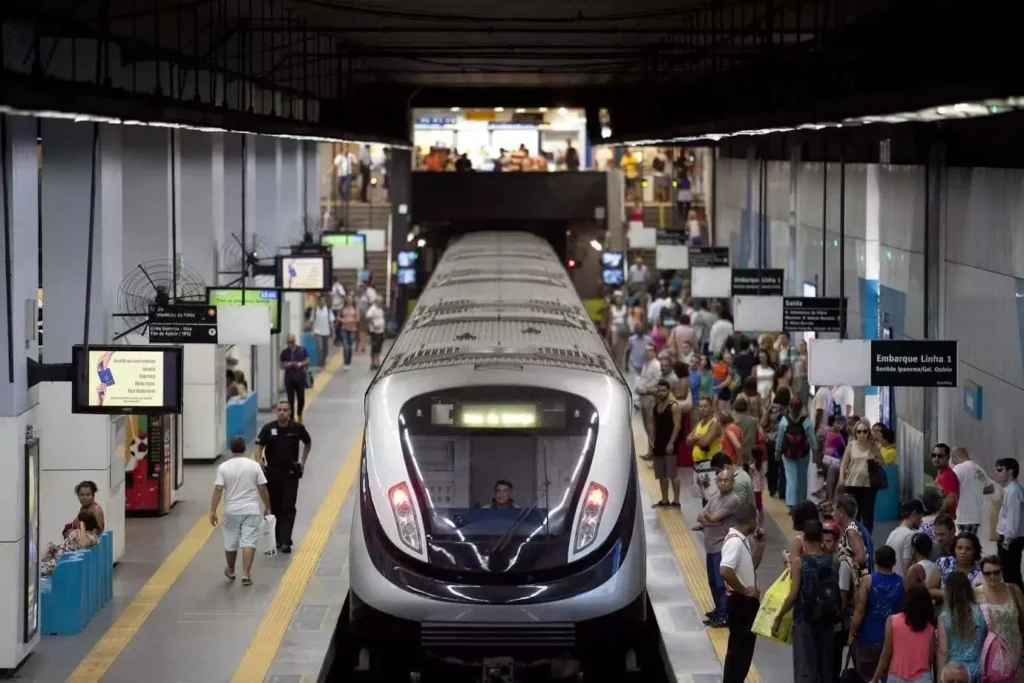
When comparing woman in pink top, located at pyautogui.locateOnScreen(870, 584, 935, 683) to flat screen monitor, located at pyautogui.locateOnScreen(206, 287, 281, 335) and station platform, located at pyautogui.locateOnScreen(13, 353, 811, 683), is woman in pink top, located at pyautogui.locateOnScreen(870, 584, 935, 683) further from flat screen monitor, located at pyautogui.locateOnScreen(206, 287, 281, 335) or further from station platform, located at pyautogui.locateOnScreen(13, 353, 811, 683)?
flat screen monitor, located at pyautogui.locateOnScreen(206, 287, 281, 335)

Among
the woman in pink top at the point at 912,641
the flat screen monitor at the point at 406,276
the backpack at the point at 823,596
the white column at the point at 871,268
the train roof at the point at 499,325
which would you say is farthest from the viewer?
the flat screen monitor at the point at 406,276

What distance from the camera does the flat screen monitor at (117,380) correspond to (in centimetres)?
1335

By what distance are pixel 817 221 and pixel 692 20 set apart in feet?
12.1

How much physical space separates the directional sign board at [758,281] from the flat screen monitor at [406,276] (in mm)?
13395

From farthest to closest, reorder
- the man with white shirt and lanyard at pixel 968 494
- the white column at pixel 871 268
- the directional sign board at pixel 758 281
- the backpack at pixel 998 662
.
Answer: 1. the directional sign board at pixel 758 281
2. the white column at pixel 871 268
3. the man with white shirt and lanyard at pixel 968 494
4. the backpack at pixel 998 662

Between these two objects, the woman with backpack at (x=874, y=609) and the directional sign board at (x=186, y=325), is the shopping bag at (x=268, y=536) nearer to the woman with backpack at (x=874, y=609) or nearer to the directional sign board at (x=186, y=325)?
the directional sign board at (x=186, y=325)

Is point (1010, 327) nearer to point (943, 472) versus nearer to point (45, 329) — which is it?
point (943, 472)

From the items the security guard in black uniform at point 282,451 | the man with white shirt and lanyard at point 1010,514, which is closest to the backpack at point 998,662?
the man with white shirt and lanyard at point 1010,514

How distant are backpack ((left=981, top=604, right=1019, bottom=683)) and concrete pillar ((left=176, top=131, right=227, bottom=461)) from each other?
12.2m

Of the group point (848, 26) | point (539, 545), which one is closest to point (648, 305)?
point (848, 26)

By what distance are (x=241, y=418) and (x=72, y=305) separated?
7.56 metres

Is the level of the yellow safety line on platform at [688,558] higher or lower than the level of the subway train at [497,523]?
lower

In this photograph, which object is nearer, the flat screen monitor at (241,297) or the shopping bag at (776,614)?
the shopping bag at (776,614)

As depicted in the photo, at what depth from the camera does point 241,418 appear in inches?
901
